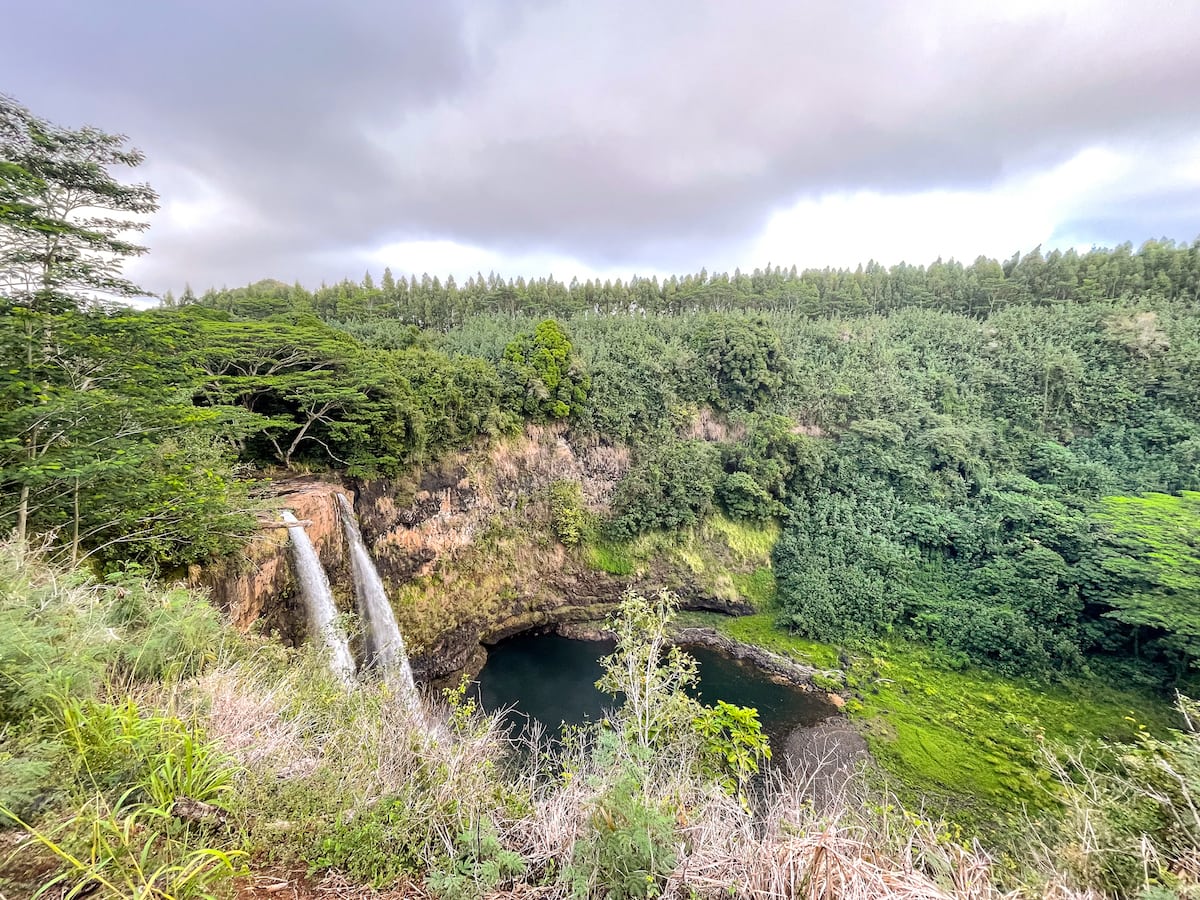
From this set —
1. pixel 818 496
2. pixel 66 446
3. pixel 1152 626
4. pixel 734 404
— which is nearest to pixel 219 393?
pixel 66 446

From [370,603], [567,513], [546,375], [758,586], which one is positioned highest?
[546,375]

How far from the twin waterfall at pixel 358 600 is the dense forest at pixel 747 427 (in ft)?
5.74

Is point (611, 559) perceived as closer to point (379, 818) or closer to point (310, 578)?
point (310, 578)

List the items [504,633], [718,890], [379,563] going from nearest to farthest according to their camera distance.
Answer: [718,890] → [379,563] → [504,633]

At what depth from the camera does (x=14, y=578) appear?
153 inches

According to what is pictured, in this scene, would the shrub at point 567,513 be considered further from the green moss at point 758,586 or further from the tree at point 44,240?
the tree at point 44,240

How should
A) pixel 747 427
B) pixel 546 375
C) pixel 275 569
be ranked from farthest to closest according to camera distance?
pixel 747 427
pixel 546 375
pixel 275 569

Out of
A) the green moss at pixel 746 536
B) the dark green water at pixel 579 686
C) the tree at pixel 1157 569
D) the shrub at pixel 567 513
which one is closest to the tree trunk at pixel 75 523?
the dark green water at pixel 579 686

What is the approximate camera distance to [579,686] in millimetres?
14406

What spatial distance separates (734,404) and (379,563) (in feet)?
53.3

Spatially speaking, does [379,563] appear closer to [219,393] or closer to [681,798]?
[219,393]

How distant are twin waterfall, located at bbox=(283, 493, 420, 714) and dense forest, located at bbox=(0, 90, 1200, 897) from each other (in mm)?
1749

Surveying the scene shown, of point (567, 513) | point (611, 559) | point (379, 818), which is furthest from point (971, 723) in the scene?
point (379, 818)

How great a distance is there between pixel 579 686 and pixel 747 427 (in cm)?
1305
